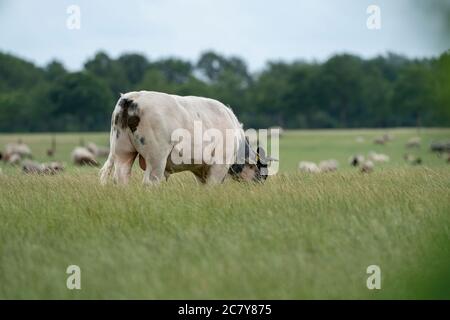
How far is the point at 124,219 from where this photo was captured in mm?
9109

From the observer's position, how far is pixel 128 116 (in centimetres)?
1139

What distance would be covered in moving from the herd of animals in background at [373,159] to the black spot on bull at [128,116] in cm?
986

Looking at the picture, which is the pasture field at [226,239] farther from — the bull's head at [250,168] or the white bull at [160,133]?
the bull's head at [250,168]

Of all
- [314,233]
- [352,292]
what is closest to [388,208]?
[314,233]

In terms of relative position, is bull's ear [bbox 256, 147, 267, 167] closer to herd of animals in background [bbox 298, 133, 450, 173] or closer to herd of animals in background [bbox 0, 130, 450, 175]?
herd of animals in background [bbox 298, 133, 450, 173]

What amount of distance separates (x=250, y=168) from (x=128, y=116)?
9.14 ft

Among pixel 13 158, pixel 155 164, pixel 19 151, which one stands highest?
pixel 155 164

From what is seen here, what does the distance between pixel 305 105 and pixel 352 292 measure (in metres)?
103

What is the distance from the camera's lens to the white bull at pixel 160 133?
11367 mm

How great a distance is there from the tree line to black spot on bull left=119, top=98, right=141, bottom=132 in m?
81.6

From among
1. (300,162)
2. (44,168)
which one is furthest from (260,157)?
(300,162)

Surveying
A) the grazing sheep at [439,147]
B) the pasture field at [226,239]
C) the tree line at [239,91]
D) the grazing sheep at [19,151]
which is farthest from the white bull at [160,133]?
the tree line at [239,91]

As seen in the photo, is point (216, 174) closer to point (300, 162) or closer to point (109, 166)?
point (109, 166)

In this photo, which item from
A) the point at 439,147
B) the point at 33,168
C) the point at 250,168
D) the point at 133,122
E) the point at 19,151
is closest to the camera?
the point at 133,122
